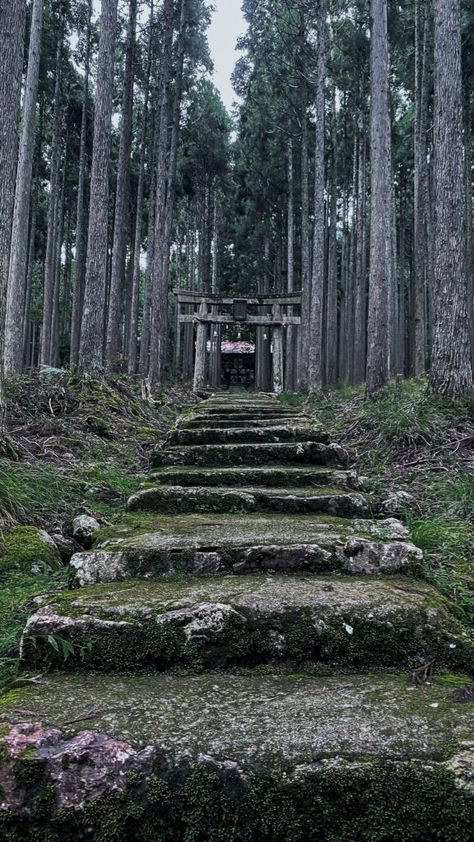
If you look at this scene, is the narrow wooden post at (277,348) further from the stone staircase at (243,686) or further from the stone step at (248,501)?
the stone staircase at (243,686)

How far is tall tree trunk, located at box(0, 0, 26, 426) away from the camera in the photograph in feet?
14.2

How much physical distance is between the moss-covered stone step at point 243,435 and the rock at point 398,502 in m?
0.94

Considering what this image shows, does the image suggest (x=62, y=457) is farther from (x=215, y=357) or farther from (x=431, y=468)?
(x=215, y=357)

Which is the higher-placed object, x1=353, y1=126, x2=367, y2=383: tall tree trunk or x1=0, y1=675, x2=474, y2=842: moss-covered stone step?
x1=353, y1=126, x2=367, y2=383: tall tree trunk

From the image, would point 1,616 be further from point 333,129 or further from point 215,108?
point 215,108

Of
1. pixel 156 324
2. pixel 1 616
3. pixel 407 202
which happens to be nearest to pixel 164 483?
pixel 1 616

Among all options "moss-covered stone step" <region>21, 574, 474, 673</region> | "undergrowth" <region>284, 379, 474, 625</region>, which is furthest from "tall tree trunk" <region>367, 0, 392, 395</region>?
"moss-covered stone step" <region>21, 574, 474, 673</region>

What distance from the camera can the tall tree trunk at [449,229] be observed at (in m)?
5.96

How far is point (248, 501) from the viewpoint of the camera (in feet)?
11.1

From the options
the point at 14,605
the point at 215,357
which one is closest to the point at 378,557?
the point at 14,605

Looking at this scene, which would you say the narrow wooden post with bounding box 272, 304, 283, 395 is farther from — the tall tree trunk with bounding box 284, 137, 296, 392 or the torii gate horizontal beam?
the tall tree trunk with bounding box 284, 137, 296, 392

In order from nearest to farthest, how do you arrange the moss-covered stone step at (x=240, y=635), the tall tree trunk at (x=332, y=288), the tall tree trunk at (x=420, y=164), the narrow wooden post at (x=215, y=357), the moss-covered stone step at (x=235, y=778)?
the moss-covered stone step at (x=235, y=778)
the moss-covered stone step at (x=240, y=635)
the tall tree trunk at (x=420, y=164)
the tall tree trunk at (x=332, y=288)
the narrow wooden post at (x=215, y=357)

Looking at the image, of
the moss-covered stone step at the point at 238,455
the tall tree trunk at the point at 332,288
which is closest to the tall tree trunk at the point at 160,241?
the tall tree trunk at the point at 332,288

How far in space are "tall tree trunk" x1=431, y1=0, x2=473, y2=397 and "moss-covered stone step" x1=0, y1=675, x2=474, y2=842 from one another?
4979 millimetres
